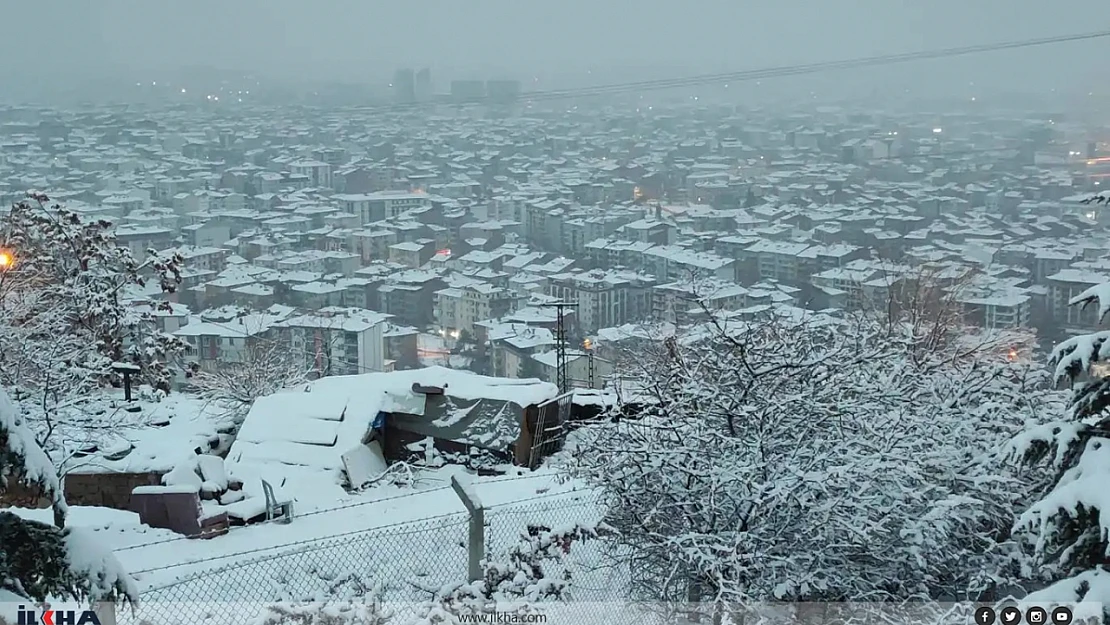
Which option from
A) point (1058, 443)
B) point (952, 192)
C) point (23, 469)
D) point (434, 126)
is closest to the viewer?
point (23, 469)

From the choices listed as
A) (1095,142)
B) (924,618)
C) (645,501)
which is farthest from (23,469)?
(1095,142)

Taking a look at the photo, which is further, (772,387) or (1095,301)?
(772,387)

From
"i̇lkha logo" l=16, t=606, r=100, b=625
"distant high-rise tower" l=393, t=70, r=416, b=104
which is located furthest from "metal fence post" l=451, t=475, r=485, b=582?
"distant high-rise tower" l=393, t=70, r=416, b=104

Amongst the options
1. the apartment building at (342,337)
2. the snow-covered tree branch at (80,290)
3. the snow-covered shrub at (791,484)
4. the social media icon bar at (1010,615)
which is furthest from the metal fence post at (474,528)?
the apartment building at (342,337)

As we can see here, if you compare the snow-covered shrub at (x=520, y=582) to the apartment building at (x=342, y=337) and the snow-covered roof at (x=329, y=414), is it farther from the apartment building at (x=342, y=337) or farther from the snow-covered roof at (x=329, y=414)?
the apartment building at (x=342, y=337)

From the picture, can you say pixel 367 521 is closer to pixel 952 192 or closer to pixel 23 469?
pixel 23 469
